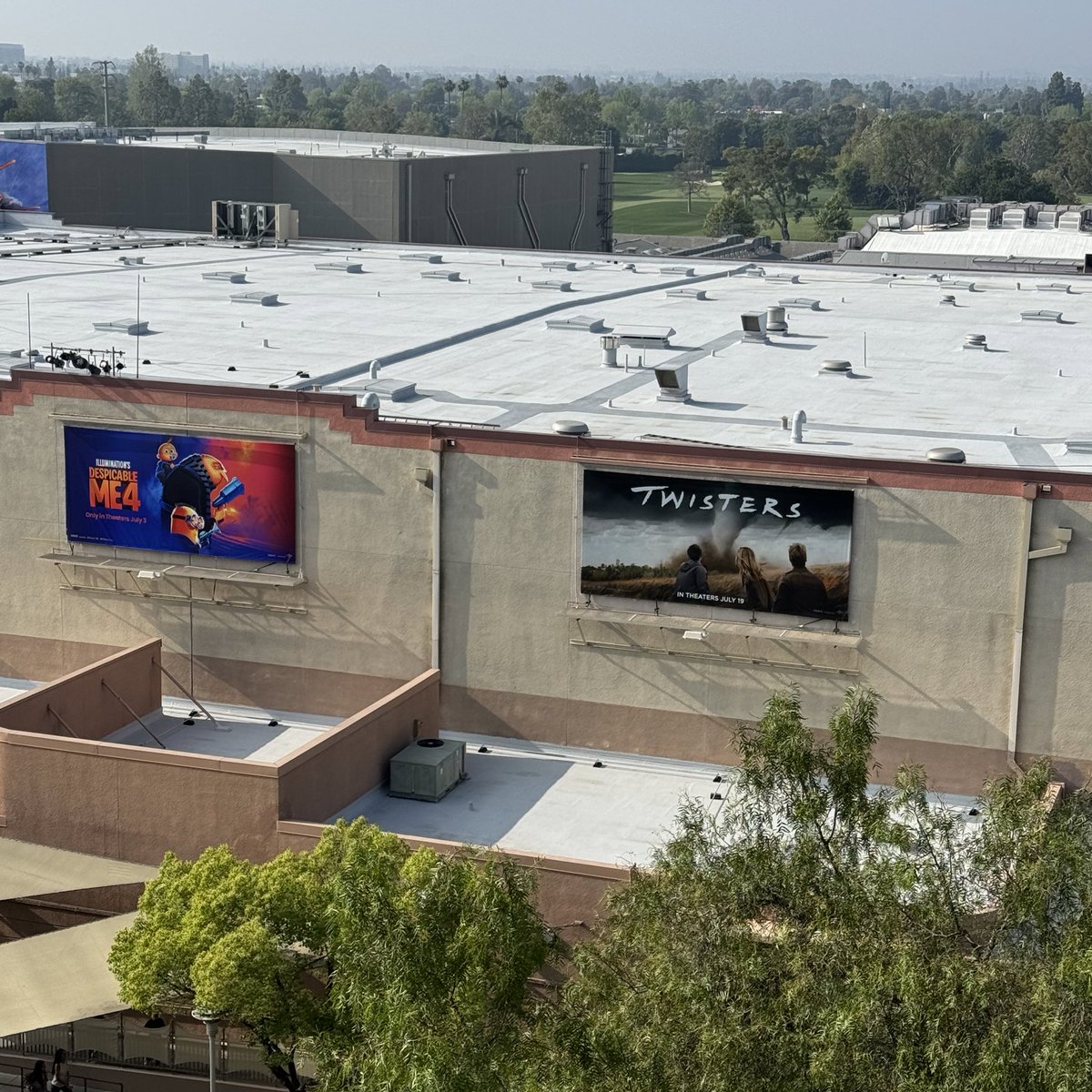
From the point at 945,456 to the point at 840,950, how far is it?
14.8 metres

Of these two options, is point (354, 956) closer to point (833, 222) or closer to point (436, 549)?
point (436, 549)

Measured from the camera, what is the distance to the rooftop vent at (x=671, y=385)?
117 ft

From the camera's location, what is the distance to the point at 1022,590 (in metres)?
28.3

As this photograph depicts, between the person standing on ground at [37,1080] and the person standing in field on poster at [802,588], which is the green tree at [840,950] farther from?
the person standing on ground at [37,1080]

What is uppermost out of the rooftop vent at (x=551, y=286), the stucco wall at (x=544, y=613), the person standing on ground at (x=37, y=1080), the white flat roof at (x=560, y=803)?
the rooftop vent at (x=551, y=286)

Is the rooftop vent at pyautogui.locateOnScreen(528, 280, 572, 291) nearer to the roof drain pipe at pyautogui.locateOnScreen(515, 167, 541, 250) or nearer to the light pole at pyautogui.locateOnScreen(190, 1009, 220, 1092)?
the roof drain pipe at pyautogui.locateOnScreen(515, 167, 541, 250)

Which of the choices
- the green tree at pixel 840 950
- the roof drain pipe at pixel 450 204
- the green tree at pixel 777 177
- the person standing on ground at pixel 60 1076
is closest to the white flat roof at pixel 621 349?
the green tree at pixel 840 950

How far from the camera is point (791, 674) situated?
29938 mm

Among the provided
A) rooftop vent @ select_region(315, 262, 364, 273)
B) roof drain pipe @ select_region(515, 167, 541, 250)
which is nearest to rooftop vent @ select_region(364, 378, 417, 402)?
rooftop vent @ select_region(315, 262, 364, 273)

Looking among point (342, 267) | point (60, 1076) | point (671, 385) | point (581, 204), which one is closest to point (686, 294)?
point (342, 267)

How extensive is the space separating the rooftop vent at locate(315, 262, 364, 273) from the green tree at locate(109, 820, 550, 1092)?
33.5 metres

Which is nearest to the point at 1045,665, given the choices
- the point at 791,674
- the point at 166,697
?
the point at 791,674

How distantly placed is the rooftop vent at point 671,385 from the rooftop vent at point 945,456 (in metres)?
6.89

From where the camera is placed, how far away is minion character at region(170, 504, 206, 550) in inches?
1323
